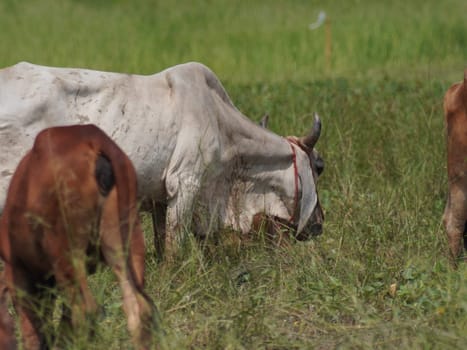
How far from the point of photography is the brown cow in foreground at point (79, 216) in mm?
4273

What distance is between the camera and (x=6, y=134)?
6.14 m

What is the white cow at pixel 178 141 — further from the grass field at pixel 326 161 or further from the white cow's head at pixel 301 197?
the grass field at pixel 326 161

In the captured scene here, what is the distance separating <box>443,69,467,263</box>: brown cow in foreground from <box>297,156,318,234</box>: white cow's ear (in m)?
0.82

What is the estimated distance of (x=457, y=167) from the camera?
6.96 metres

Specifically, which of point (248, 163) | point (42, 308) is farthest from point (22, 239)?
point (248, 163)

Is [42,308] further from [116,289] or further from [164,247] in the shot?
[164,247]

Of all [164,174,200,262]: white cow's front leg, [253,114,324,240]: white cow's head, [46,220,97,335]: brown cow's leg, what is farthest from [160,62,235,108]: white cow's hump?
[46,220,97,335]: brown cow's leg

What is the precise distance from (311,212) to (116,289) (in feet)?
6.23

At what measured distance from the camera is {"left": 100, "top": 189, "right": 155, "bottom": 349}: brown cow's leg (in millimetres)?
4297

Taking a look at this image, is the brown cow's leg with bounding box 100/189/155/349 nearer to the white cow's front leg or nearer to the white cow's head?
the white cow's front leg

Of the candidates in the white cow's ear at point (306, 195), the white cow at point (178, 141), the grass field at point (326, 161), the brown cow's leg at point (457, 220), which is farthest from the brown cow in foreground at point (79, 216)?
the brown cow's leg at point (457, 220)

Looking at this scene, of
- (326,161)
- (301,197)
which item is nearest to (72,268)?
(301,197)

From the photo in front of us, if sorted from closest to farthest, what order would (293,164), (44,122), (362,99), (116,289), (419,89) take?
(116,289), (44,122), (293,164), (362,99), (419,89)

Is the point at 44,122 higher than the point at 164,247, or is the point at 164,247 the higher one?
the point at 44,122
